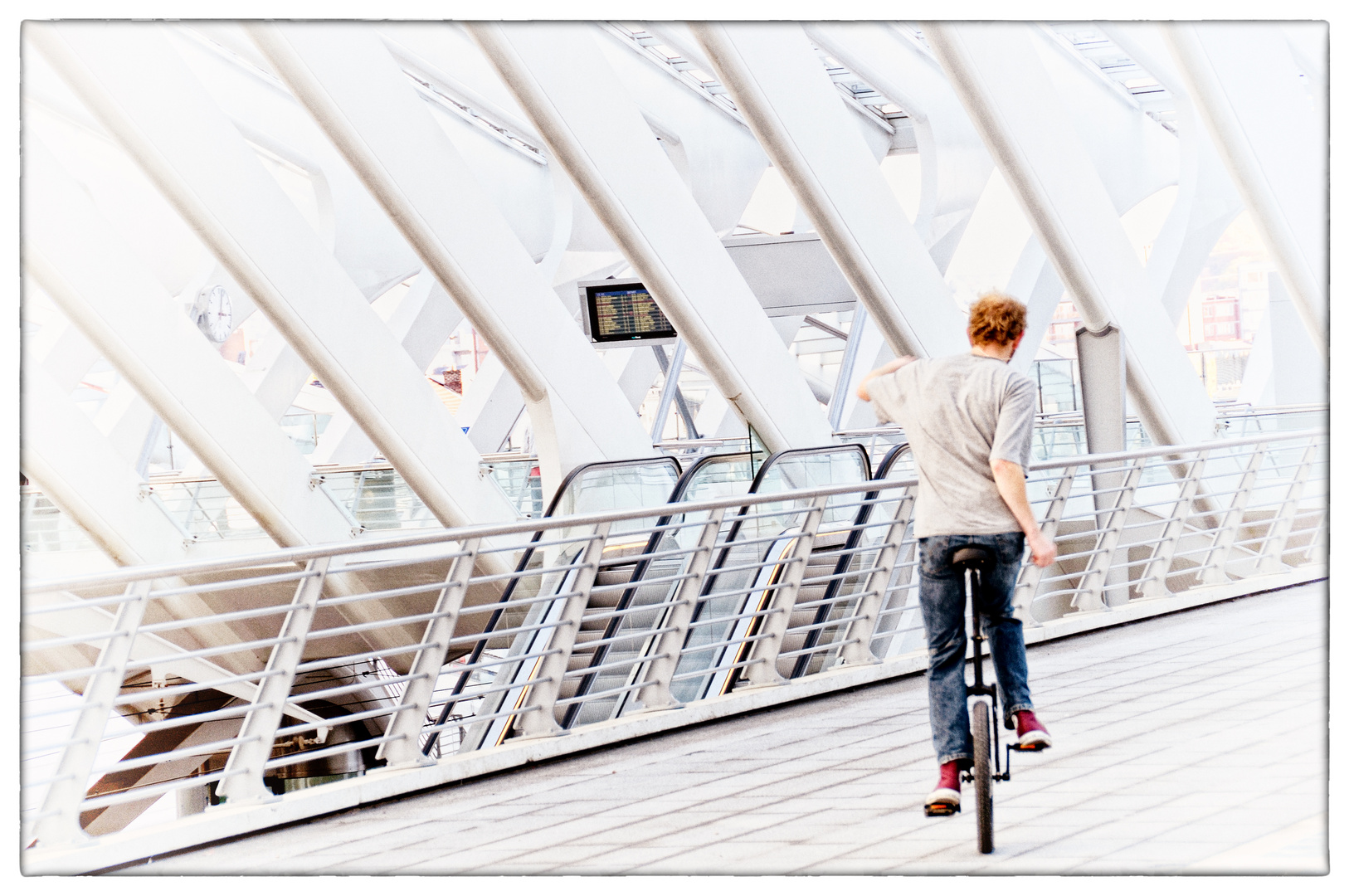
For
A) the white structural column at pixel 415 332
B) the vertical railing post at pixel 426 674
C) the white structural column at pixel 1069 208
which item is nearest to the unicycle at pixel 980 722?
the vertical railing post at pixel 426 674

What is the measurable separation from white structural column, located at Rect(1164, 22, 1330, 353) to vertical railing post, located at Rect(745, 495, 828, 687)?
432cm

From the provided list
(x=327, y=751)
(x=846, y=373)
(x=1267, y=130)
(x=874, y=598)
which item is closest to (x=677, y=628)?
(x=874, y=598)

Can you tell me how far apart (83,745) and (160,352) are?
568 cm

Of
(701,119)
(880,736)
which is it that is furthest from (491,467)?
Answer: (701,119)

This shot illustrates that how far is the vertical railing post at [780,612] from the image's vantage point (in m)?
6.66

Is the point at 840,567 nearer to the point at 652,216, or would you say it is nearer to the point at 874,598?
the point at 874,598

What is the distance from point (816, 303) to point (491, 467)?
285 centimetres

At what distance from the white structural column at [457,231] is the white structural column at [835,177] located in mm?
1749

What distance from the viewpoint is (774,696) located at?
21.1 ft

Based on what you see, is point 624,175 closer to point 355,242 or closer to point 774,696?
point 774,696

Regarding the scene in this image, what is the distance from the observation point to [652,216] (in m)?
9.12

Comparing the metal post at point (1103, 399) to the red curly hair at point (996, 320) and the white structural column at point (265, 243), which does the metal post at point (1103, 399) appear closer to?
the white structural column at point (265, 243)

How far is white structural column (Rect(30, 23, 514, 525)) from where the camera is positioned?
26.8 ft

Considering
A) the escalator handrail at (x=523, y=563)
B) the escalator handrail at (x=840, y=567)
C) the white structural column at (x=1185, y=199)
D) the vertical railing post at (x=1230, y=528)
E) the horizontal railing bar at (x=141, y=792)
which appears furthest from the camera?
the white structural column at (x=1185, y=199)
